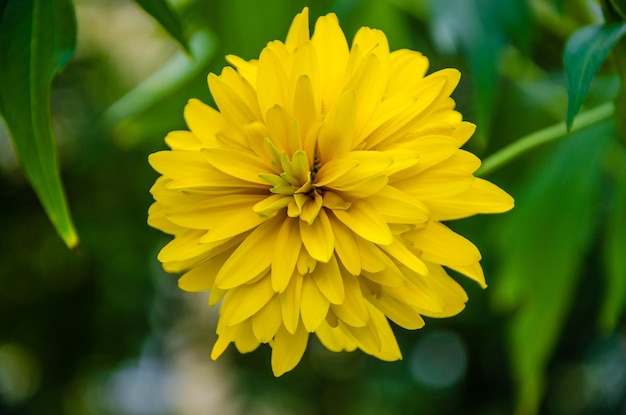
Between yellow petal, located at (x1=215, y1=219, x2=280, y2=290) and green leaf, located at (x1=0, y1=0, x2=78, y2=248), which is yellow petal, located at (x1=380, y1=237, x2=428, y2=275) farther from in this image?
green leaf, located at (x1=0, y1=0, x2=78, y2=248)

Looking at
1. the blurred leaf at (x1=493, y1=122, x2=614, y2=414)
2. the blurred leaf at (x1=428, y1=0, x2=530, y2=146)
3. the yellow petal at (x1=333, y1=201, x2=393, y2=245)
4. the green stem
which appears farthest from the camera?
the blurred leaf at (x1=493, y1=122, x2=614, y2=414)

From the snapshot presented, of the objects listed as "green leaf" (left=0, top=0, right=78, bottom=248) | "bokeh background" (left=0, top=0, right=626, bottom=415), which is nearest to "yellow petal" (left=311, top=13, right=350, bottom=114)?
"green leaf" (left=0, top=0, right=78, bottom=248)

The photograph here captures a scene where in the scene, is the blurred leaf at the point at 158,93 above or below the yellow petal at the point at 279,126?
below

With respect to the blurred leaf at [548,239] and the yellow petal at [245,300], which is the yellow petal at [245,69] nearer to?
the yellow petal at [245,300]

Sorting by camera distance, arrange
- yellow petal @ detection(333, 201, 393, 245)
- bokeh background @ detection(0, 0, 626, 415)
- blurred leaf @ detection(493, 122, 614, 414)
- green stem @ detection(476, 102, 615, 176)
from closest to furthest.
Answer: yellow petal @ detection(333, 201, 393, 245)
green stem @ detection(476, 102, 615, 176)
blurred leaf @ detection(493, 122, 614, 414)
bokeh background @ detection(0, 0, 626, 415)

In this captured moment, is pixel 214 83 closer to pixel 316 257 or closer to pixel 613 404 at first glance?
pixel 316 257

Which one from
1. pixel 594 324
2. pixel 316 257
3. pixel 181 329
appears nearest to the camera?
pixel 316 257

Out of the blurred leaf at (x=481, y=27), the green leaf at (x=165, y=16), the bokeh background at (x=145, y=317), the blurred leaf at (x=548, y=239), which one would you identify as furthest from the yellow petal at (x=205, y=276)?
the bokeh background at (x=145, y=317)

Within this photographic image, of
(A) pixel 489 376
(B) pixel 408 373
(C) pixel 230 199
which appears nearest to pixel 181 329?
(B) pixel 408 373
